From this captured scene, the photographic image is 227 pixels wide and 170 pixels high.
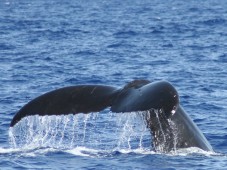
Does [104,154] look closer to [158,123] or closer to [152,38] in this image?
[158,123]

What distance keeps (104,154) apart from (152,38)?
23856 mm

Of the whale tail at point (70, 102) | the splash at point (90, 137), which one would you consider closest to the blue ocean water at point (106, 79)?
the splash at point (90, 137)

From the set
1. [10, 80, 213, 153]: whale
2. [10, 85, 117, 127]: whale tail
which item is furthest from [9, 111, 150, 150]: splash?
[10, 85, 117, 127]: whale tail

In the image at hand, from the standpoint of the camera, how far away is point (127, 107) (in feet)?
28.2

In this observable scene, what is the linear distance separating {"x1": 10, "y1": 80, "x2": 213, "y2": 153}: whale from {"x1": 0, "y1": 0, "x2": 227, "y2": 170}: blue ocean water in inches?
5.9

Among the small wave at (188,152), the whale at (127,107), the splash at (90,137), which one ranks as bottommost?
the splash at (90,137)

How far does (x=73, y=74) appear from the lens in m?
21.9

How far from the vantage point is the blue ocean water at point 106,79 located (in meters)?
10.4

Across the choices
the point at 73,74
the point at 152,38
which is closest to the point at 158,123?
the point at 73,74

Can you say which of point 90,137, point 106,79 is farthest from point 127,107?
point 106,79

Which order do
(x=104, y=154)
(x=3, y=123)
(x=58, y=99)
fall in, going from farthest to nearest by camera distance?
(x=3, y=123) → (x=104, y=154) → (x=58, y=99)

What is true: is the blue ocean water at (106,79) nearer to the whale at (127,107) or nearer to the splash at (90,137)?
the splash at (90,137)

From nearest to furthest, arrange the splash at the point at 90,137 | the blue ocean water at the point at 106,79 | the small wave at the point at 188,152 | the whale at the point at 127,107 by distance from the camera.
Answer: the whale at the point at 127,107 < the small wave at the point at 188,152 < the blue ocean water at the point at 106,79 < the splash at the point at 90,137

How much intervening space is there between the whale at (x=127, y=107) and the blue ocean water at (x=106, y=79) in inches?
5.9
